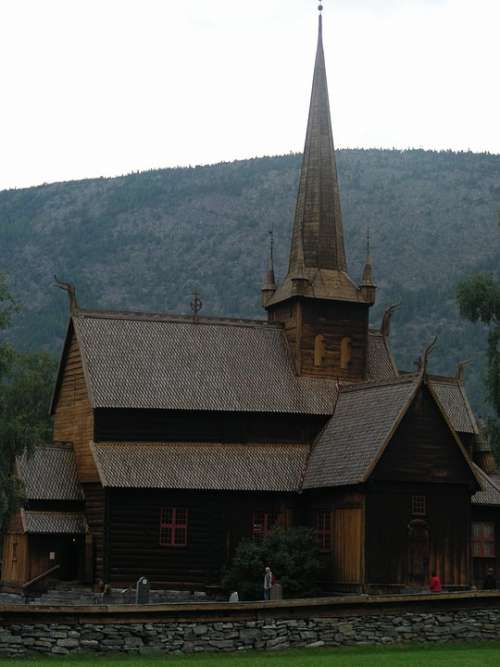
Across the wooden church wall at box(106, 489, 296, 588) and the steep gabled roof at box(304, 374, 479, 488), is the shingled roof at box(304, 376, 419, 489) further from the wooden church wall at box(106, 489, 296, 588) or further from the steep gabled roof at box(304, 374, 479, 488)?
the wooden church wall at box(106, 489, 296, 588)

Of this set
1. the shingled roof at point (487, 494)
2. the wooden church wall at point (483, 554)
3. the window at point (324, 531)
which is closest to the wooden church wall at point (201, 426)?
the window at point (324, 531)

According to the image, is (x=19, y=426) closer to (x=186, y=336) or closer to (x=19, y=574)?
(x=19, y=574)

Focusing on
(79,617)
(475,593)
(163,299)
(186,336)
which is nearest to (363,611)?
(475,593)

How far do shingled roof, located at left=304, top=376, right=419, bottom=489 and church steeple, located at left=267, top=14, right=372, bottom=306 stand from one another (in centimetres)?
545

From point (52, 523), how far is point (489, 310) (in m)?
18.6

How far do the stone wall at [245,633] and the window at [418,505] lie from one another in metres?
12.1

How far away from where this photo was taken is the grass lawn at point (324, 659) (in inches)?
1264

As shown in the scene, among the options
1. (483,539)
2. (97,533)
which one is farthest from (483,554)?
(97,533)

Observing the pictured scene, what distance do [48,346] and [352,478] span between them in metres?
118

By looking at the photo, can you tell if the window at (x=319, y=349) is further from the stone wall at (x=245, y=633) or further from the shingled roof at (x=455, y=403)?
the stone wall at (x=245, y=633)

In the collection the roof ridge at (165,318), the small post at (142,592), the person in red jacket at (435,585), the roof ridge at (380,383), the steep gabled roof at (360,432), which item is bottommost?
the small post at (142,592)

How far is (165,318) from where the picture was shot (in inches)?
2239

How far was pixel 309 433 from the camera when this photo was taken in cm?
5478

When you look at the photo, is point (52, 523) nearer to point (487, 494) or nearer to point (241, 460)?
point (241, 460)
